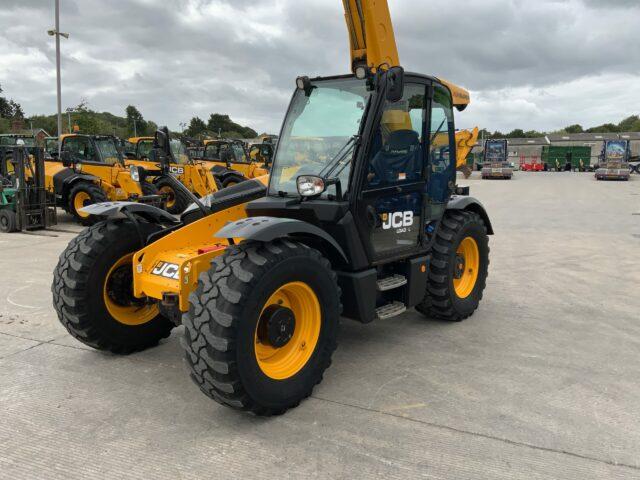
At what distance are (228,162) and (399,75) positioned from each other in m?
13.7

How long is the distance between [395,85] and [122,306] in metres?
2.73

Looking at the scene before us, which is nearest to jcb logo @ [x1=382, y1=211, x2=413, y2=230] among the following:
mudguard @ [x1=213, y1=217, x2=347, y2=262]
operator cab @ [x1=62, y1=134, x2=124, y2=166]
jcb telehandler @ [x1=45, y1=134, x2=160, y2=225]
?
mudguard @ [x1=213, y1=217, x2=347, y2=262]

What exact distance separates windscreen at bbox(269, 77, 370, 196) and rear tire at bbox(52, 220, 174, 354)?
1.22 m

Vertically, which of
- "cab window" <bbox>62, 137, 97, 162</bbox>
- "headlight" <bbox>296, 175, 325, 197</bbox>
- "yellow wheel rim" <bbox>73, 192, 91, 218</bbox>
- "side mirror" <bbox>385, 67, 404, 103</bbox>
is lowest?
"yellow wheel rim" <bbox>73, 192, 91, 218</bbox>

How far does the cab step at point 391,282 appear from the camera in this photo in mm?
4125

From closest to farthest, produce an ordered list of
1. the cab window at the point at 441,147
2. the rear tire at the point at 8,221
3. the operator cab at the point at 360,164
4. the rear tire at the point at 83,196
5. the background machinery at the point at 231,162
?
the operator cab at the point at 360,164 → the cab window at the point at 441,147 → the rear tire at the point at 8,221 → the rear tire at the point at 83,196 → the background machinery at the point at 231,162

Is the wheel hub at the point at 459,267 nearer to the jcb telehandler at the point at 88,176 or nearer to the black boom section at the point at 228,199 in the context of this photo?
the black boom section at the point at 228,199

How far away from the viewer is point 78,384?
12.2ft

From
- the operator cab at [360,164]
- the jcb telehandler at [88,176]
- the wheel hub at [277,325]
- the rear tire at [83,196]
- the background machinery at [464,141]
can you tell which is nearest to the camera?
the wheel hub at [277,325]

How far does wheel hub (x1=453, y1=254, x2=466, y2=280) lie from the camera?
17.1ft

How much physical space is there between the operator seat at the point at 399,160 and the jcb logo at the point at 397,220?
0.89ft

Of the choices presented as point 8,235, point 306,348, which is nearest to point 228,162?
point 8,235

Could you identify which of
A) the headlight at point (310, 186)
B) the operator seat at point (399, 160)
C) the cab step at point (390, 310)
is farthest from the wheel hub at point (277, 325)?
the operator seat at point (399, 160)

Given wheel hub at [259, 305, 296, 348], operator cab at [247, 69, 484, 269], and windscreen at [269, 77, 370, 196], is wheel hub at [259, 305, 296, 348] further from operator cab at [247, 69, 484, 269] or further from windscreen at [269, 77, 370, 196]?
windscreen at [269, 77, 370, 196]
